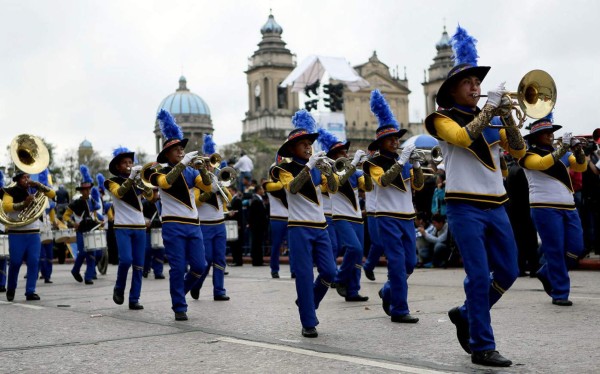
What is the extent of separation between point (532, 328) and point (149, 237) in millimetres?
11841

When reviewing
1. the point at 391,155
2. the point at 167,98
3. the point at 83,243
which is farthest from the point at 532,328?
the point at 167,98

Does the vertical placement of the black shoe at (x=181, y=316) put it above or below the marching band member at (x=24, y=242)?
below

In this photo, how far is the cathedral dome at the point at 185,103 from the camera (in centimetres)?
10644

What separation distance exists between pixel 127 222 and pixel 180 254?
87.3 inches

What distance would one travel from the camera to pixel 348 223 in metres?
13.1

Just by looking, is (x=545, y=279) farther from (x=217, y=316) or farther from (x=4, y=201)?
(x=4, y=201)

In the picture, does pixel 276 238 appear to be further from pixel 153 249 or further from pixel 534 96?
pixel 534 96

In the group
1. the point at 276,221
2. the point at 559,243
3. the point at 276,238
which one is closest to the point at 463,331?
the point at 559,243

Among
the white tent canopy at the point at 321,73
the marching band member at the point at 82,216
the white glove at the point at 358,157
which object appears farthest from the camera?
the white tent canopy at the point at 321,73

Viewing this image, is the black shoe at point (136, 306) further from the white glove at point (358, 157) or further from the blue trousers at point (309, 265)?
the white glove at point (358, 157)

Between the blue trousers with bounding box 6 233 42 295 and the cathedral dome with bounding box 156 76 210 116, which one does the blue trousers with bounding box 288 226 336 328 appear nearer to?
the blue trousers with bounding box 6 233 42 295

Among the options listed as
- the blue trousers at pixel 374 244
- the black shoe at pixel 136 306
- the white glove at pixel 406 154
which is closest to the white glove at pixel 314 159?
the white glove at pixel 406 154

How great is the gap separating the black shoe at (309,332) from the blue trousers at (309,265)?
0.03 metres

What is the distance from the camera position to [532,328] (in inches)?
348
